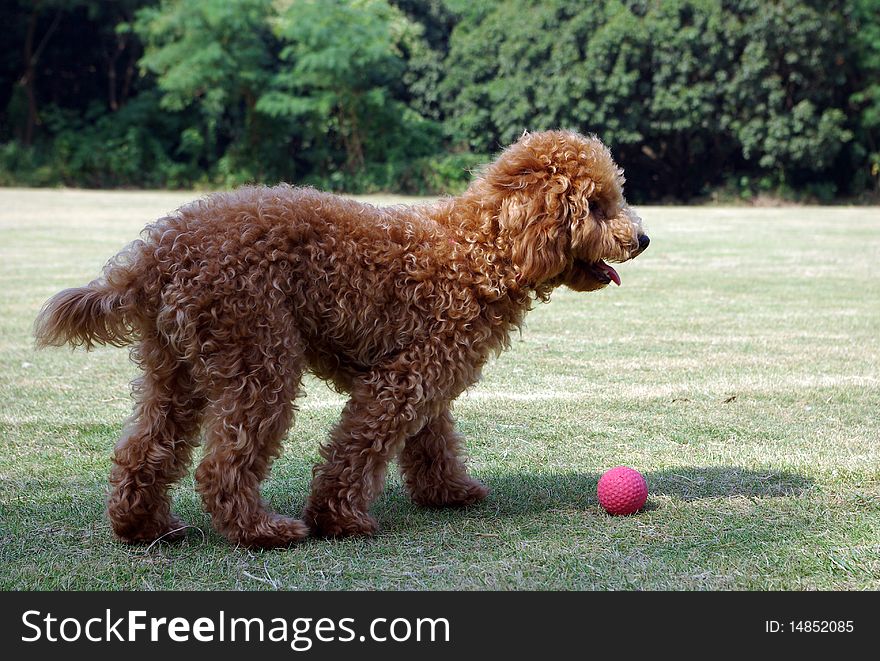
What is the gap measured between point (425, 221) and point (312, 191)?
54cm

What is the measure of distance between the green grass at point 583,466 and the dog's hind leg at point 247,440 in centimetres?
15

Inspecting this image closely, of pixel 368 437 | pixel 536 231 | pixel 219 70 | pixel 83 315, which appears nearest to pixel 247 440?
pixel 368 437

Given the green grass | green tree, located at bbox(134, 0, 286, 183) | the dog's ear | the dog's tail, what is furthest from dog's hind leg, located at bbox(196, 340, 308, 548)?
green tree, located at bbox(134, 0, 286, 183)

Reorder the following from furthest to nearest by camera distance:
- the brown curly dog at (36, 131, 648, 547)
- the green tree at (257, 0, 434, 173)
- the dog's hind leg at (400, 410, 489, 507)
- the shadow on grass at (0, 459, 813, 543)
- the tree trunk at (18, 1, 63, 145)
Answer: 1. the tree trunk at (18, 1, 63, 145)
2. the green tree at (257, 0, 434, 173)
3. the dog's hind leg at (400, 410, 489, 507)
4. the shadow on grass at (0, 459, 813, 543)
5. the brown curly dog at (36, 131, 648, 547)

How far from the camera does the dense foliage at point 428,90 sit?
1266 inches

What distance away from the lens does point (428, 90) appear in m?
37.9

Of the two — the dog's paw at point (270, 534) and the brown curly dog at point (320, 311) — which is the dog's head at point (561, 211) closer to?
the brown curly dog at point (320, 311)

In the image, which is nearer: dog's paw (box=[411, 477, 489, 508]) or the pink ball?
the pink ball

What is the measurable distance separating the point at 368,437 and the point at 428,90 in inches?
1384

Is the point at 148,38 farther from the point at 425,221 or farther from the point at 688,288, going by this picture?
the point at 425,221

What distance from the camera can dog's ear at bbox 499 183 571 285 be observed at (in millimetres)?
4172

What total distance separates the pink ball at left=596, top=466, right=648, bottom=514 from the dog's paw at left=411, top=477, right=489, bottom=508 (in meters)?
0.62

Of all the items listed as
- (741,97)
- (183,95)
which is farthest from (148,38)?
(741,97)

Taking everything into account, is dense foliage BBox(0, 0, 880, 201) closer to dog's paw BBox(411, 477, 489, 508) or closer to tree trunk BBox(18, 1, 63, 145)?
tree trunk BBox(18, 1, 63, 145)
